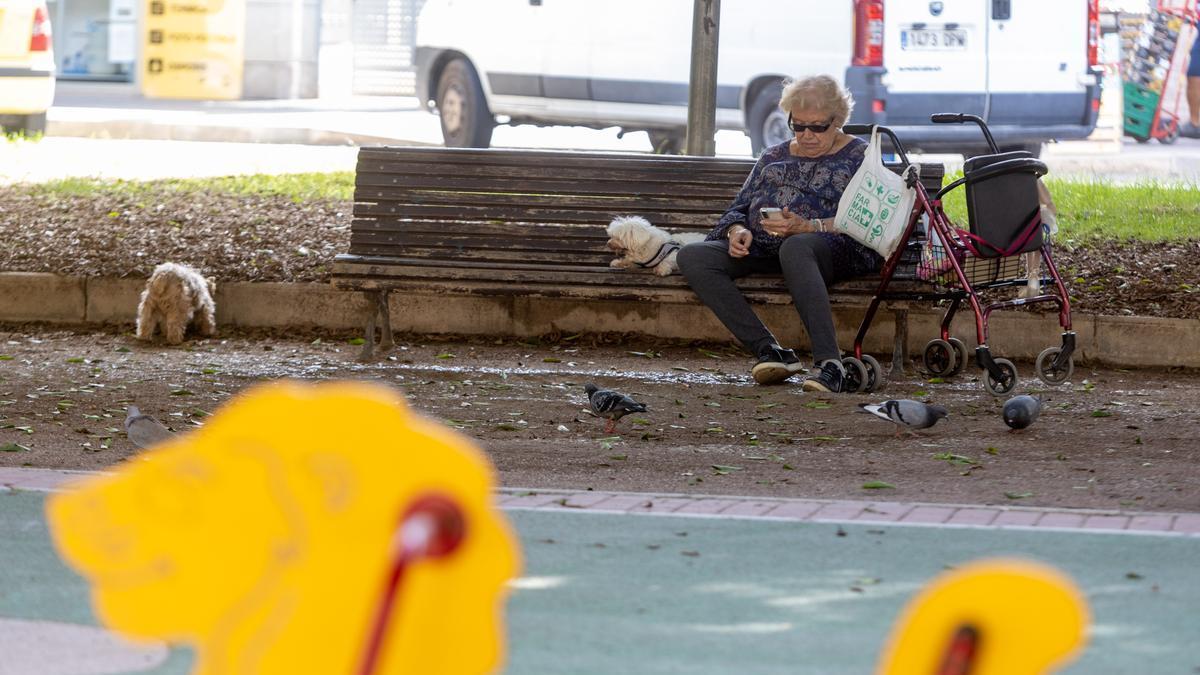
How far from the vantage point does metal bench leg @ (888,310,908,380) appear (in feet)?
26.4

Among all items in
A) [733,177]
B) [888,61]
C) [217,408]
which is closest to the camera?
[217,408]

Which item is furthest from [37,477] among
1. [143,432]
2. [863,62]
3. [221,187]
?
[863,62]

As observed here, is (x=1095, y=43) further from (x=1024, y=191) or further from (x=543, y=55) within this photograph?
(x=1024, y=191)

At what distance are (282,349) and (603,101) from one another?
6.84 meters

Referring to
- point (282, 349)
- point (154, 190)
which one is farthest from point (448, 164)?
point (154, 190)

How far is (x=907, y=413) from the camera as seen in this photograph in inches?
243

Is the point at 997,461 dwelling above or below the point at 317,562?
below

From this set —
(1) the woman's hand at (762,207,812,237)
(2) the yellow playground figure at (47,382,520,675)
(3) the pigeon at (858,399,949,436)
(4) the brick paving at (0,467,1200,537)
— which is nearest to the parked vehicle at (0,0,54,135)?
(1) the woman's hand at (762,207,812,237)

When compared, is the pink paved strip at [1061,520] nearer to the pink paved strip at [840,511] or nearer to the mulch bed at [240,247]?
the pink paved strip at [840,511]

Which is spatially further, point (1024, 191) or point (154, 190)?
point (154, 190)

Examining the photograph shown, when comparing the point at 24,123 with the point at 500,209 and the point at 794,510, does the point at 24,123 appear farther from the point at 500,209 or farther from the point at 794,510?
the point at 794,510

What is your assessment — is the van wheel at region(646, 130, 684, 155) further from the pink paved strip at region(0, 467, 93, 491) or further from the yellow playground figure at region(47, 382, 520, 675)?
the yellow playground figure at region(47, 382, 520, 675)

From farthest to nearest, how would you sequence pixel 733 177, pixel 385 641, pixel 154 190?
1. pixel 154 190
2. pixel 733 177
3. pixel 385 641

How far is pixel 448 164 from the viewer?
29.1 ft
